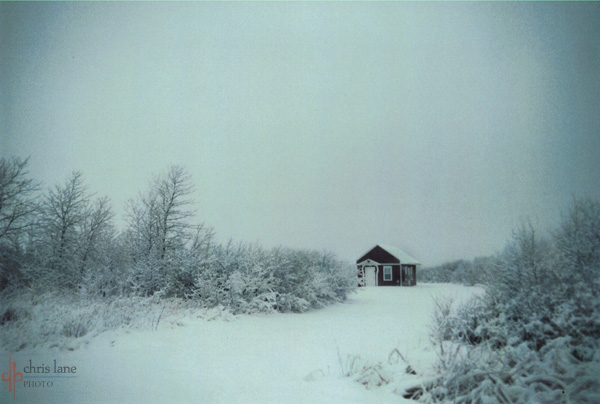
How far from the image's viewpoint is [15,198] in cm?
676

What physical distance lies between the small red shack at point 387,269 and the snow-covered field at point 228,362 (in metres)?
5.95

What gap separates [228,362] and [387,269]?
10330 millimetres

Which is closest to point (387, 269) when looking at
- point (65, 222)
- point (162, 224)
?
point (162, 224)

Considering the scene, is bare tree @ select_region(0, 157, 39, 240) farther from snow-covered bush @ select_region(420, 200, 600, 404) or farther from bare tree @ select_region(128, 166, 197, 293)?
snow-covered bush @ select_region(420, 200, 600, 404)

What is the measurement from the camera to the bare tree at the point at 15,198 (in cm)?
645

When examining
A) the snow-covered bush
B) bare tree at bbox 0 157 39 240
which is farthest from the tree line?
the snow-covered bush

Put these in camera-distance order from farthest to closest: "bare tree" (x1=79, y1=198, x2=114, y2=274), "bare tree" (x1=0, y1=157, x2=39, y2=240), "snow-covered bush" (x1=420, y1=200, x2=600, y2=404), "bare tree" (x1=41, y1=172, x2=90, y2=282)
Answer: "bare tree" (x1=79, y1=198, x2=114, y2=274) < "bare tree" (x1=41, y1=172, x2=90, y2=282) < "bare tree" (x1=0, y1=157, x2=39, y2=240) < "snow-covered bush" (x1=420, y1=200, x2=600, y2=404)

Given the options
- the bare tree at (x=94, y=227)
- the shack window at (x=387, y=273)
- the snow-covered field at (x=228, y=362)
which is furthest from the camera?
the shack window at (x=387, y=273)

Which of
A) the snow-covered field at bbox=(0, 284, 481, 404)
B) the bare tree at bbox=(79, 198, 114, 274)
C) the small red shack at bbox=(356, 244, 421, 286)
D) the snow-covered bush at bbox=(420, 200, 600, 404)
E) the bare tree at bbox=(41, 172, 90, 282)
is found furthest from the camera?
the small red shack at bbox=(356, 244, 421, 286)

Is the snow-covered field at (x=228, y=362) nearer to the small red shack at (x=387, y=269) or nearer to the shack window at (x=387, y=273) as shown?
the small red shack at (x=387, y=269)

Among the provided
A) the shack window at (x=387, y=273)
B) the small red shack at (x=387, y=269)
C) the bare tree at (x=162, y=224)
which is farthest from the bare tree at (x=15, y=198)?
the shack window at (x=387, y=273)

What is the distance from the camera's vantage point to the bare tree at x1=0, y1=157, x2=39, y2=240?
21.2ft

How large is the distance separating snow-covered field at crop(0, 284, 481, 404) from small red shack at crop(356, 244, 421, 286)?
19.5ft

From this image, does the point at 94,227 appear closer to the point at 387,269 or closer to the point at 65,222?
the point at 65,222
